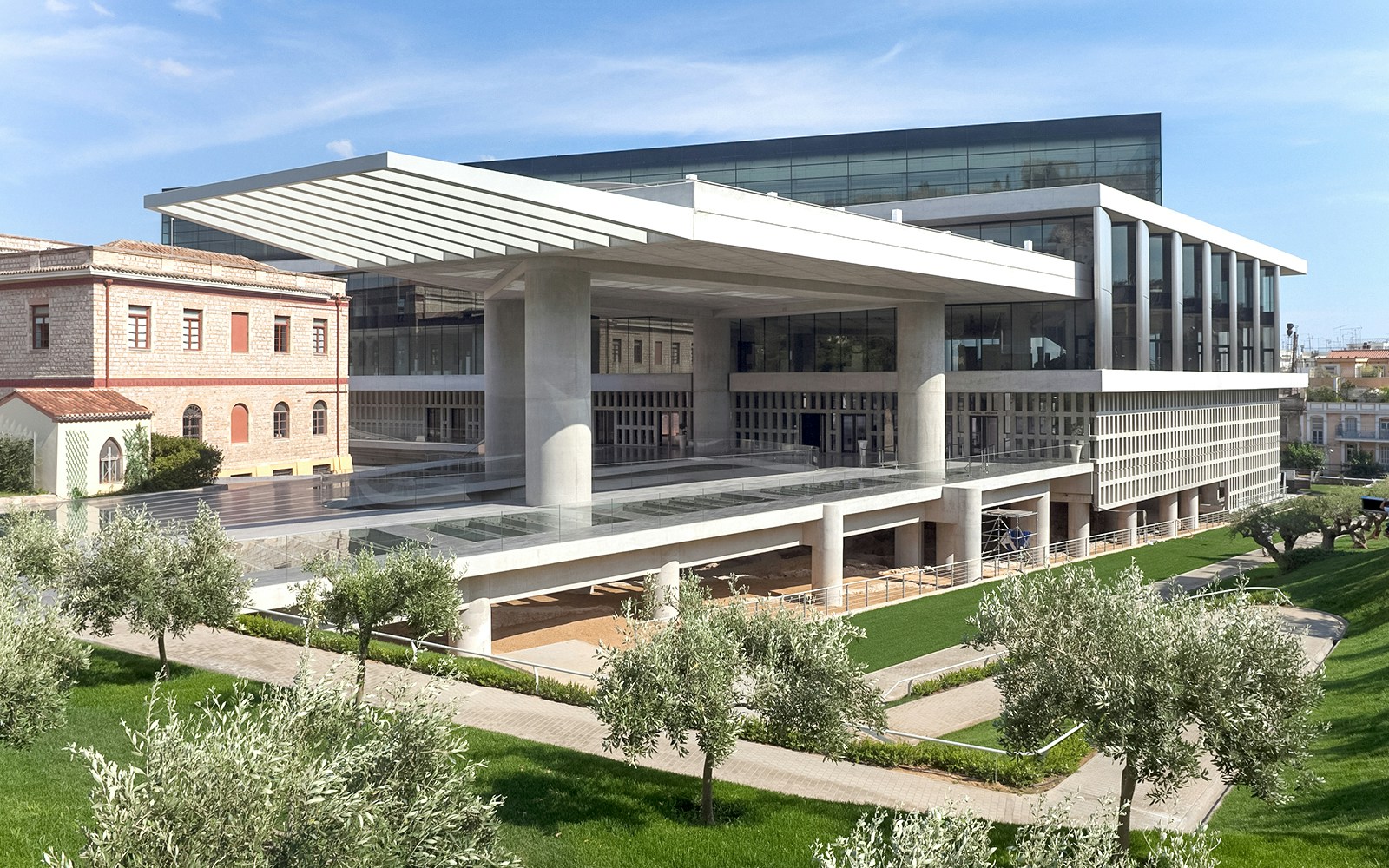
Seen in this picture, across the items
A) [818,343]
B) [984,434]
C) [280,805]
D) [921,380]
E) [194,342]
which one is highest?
[818,343]

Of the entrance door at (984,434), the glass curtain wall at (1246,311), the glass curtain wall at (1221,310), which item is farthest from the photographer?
the glass curtain wall at (1246,311)

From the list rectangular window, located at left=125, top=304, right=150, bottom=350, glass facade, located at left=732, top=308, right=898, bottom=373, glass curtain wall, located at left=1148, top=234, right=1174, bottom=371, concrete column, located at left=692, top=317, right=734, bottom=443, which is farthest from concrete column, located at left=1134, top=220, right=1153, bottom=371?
rectangular window, located at left=125, top=304, right=150, bottom=350

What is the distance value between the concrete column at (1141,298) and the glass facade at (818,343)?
1083cm

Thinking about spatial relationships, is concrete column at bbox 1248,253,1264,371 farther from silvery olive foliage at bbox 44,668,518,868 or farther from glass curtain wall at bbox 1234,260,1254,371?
silvery olive foliage at bbox 44,668,518,868

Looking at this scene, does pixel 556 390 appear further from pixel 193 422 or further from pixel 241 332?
pixel 241 332

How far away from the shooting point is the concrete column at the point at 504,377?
38.5 meters

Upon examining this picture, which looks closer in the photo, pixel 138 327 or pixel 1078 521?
pixel 138 327

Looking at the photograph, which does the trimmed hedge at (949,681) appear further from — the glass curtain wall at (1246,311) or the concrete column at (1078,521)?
the glass curtain wall at (1246,311)

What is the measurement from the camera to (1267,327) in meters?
63.2

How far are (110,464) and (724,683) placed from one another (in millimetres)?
28573

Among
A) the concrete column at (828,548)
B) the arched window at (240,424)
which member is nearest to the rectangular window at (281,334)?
the arched window at (240,424)

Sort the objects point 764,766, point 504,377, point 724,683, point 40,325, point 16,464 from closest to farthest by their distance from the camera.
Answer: point 724,683 < point 764,766 < point 16,464 < point 40,325 < point 504,377

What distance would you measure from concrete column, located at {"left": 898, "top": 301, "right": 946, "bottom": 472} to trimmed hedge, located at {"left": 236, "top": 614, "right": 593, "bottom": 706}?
89.0 ft

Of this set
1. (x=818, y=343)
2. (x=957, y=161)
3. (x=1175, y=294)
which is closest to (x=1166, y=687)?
(x=818, y=343)
